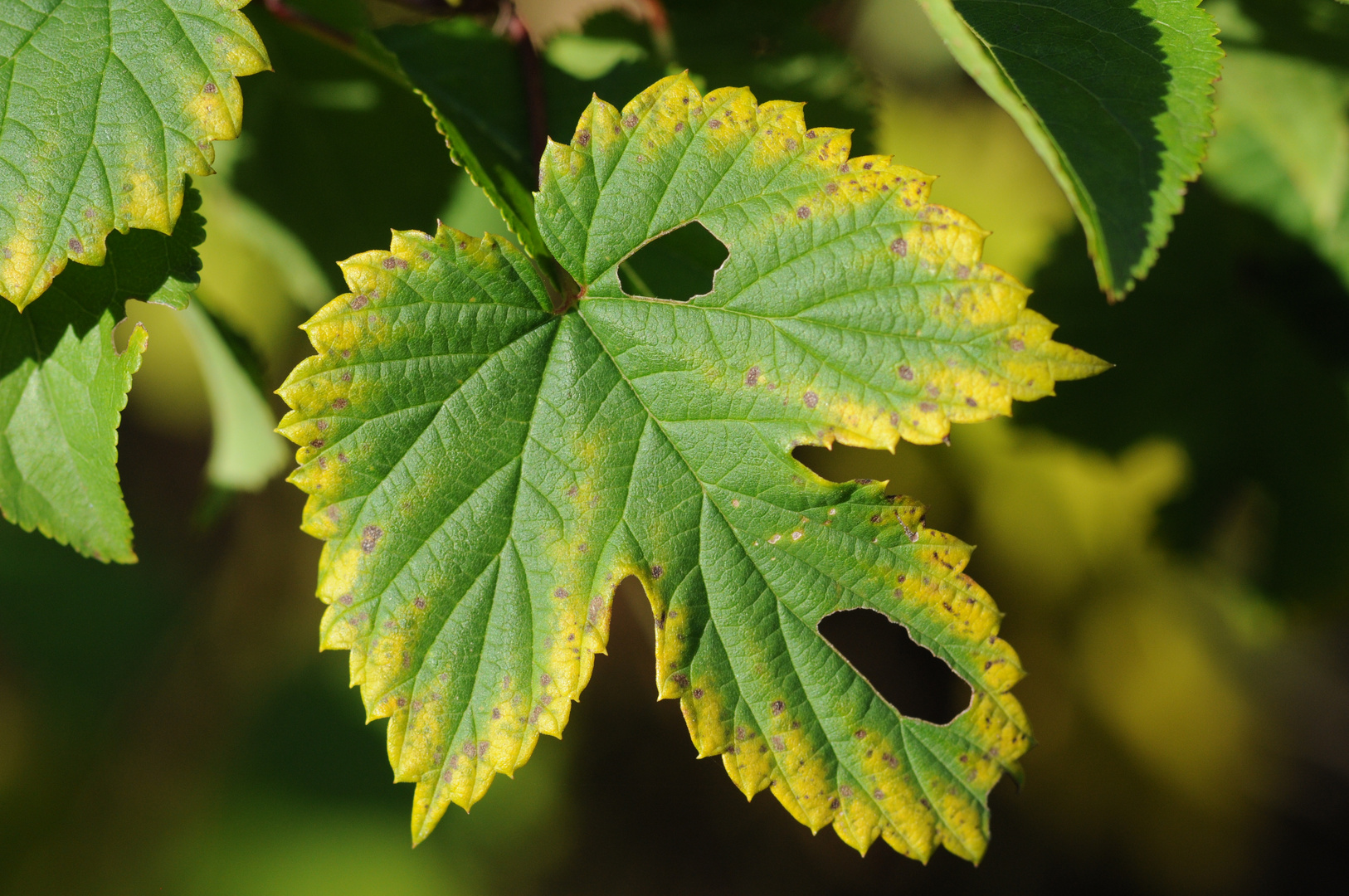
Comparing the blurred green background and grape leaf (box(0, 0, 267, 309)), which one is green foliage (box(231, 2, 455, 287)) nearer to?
the blurred green background

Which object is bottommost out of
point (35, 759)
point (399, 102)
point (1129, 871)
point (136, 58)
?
point (1129, 871)

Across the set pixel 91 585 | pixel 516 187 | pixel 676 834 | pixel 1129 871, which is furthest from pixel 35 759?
pixel 1129 871

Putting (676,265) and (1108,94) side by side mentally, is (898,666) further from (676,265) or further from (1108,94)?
(1108,94)

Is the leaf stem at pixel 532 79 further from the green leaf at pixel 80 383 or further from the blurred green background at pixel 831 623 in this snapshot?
the green leaf at pixel 80 383

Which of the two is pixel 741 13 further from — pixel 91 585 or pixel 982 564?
pixel 91 585

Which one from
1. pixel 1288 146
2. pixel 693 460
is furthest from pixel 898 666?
pixel 693 460

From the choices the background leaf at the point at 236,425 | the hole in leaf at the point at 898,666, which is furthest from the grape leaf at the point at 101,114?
the hole in leaf at the point at 898,666

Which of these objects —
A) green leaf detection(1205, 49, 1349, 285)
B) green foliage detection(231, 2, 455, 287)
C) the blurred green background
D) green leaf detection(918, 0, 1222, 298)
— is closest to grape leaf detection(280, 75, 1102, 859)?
green leaf detection(918, 0, 1222, 298)
